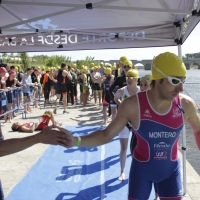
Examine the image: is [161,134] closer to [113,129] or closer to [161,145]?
[161,145]

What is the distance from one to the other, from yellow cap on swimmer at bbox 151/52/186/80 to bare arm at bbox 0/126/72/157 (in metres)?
0.97

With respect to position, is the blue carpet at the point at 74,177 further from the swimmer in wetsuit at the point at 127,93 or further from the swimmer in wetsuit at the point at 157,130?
the swimmer in wetsuit at the point at 157,130

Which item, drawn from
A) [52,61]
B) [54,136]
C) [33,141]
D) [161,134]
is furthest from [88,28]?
[52,61]

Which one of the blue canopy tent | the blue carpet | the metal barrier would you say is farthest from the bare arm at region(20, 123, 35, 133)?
the blue canopy tent

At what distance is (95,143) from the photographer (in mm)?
2861

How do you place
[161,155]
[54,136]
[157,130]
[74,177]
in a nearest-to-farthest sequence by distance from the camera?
[54,136]
[157,130]
[161,155]
[74,177]

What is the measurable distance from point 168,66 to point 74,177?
11.4ft

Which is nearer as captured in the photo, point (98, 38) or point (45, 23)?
point (45, 23)

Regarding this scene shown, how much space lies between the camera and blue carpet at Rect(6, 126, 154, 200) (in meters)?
4.77

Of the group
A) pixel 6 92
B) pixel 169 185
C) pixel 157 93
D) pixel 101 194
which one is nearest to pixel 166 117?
pixel 157 93

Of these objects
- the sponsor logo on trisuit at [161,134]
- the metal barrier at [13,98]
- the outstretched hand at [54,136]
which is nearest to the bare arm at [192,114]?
the sponsor logo on trisuit at [161,134]

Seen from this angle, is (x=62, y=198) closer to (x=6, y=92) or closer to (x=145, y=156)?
(x=145, y=156)

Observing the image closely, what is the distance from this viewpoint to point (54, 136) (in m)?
2.27

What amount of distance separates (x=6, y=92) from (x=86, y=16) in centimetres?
591
